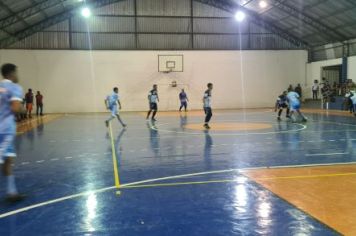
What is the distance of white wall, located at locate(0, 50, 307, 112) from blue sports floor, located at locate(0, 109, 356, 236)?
73.2ft

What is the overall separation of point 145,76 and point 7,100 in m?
30.6

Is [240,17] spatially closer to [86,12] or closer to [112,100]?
[86,12]

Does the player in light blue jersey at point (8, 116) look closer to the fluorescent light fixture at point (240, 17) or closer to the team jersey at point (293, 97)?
the team jersey at point (293, 97)

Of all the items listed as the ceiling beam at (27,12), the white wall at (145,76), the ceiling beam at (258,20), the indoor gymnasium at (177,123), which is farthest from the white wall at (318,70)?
the ceiling beam at (27,12)

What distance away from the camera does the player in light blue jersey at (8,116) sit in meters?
6.27

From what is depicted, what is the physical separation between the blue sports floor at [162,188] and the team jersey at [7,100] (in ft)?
3.92

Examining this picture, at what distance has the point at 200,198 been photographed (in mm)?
6309

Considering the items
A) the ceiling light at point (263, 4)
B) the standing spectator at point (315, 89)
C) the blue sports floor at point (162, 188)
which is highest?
the ceiling light at point (263, 4)

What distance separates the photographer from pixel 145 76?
1446 inches

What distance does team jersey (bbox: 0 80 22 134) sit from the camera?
633 cm

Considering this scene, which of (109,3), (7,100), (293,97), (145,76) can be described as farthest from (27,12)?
(7,100)

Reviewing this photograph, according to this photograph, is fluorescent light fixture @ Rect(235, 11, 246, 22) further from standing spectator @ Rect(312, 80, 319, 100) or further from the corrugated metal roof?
standing spectator @ Rect(312, 80, 319, 100)

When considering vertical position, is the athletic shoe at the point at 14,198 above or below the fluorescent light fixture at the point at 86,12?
below

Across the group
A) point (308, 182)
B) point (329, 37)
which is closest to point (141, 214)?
point (308, 182)
